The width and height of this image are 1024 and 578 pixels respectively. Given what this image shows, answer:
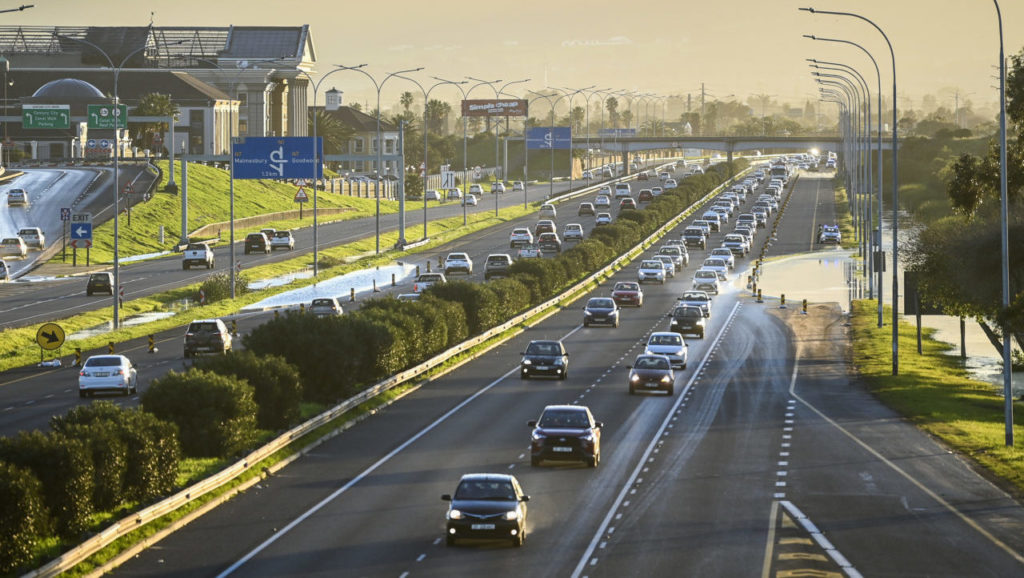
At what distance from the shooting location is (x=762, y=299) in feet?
293

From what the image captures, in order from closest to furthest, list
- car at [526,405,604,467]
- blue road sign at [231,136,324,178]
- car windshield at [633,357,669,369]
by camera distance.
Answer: car at [526,405,604,467], car windshield at [633,357,669,369], blue road sign at [231,136,324,178]

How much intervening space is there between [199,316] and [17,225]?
45.4 metres

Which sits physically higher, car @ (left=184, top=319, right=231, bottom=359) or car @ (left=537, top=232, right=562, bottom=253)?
car @ (left=537, top=232, right=562, bottom=253)

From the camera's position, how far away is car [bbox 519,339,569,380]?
53906 mm

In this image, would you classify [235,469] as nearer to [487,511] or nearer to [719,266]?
[487,511]

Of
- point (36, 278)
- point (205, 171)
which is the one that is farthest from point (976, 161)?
point (205, 171)

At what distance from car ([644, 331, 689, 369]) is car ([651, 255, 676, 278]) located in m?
43.2

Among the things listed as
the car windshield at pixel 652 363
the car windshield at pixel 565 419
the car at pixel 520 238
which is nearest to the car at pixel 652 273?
the car at pixel 520 238

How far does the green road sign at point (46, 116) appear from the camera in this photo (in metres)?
154

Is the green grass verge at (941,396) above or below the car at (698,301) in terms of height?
below

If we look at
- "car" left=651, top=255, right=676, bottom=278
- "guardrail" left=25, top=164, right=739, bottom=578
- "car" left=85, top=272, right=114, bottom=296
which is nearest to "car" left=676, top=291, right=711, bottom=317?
"guardrail" left=25, top=164, right=739, bottom=578

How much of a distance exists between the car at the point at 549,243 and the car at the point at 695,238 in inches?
514

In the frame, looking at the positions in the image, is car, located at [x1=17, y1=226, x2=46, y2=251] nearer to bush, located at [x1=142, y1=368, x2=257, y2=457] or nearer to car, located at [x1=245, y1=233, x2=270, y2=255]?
car, located at [x1=245, y1=233, x2=270, y2=255]

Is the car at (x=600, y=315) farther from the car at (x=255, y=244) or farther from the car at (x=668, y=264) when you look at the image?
the car at (x=255, y=244)
